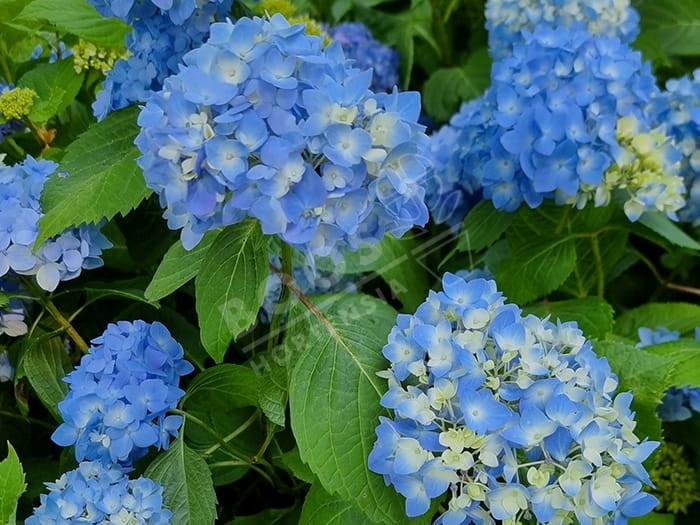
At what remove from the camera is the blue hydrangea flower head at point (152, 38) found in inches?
35.0

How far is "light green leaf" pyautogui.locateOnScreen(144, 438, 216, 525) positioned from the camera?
31.7 inches

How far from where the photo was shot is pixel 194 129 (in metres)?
0.65

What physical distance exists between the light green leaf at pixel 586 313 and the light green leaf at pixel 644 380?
92 mm

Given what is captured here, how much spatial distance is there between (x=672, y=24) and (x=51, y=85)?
119 centimetres

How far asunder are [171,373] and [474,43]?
1.14 meters

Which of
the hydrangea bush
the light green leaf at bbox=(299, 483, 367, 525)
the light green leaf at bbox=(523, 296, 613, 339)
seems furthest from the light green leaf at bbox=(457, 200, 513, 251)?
the light green leaf at bbox=(299, 483, 367, 525)

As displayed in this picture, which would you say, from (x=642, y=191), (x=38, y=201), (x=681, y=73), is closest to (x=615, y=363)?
(x=642, y=191)

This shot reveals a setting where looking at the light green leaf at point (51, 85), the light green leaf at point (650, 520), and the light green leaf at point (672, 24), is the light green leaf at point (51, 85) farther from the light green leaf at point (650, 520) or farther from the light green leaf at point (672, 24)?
the light green leaf at point (672, 24)

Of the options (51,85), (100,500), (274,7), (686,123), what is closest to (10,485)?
(100,500)

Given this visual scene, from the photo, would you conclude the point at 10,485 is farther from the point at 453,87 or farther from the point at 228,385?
the point at 453,87

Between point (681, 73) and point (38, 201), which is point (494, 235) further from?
point (681, 73)

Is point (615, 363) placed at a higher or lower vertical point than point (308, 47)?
lower

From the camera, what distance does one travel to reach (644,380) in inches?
35.1

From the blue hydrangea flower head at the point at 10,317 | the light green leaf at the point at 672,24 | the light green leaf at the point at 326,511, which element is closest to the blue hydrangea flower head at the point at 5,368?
the blue hydrangea flower head at the point at 10,317
